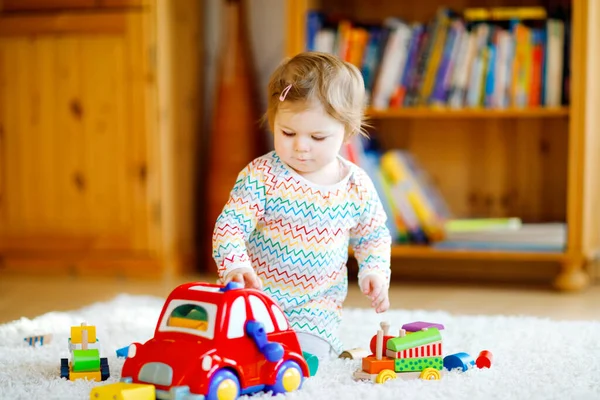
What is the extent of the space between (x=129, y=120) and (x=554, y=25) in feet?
3.98

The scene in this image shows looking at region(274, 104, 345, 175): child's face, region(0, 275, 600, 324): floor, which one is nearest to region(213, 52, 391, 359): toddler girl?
region(274, 104, 345, 175): child's face

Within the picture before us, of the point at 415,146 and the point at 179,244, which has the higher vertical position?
the point at 415,146

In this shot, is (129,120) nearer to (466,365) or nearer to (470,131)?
(470,131)

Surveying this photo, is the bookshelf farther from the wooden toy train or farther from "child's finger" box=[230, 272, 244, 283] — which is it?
"child's finger" box=[230, 272, 244, 283]

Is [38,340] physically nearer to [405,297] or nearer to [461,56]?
[405,297]

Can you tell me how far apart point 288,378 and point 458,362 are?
300 mm

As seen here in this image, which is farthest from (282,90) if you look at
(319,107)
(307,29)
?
(307,29)

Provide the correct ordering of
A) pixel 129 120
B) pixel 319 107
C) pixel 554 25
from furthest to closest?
1. pixel 129 120
2. pixel 554 25
3. pixel 319 107

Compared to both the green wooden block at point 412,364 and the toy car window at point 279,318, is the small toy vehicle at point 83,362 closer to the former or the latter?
the toy car window at point 279,318

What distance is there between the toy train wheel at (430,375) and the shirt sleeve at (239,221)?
31 centimetres

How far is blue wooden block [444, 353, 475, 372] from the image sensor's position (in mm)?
1358

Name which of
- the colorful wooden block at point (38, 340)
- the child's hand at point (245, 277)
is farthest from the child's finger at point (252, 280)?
the colorful wooden block at point (38, 340)

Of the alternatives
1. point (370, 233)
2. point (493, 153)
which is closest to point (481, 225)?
point (493, 153)

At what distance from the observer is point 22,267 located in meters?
2.61
